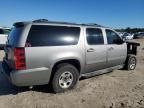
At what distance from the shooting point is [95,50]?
6207mm

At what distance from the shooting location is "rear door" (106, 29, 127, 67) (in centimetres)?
687

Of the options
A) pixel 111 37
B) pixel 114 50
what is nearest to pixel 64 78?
pixel 114 50

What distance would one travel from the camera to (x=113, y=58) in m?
7.07

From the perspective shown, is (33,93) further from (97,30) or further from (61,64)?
(97,30)

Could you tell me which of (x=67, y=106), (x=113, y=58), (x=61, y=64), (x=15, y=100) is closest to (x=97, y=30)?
(x=113, y=58)

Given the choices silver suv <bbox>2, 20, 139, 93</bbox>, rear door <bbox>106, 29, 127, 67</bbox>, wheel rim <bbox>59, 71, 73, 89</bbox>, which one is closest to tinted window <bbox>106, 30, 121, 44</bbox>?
rear door <bbox>106, 29, 127, 67</bbox>

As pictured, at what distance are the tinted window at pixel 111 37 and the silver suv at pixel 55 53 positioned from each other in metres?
0.13

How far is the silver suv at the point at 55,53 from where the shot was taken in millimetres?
4788

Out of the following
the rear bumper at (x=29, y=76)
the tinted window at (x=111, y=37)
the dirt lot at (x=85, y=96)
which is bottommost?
the dirt lot at (x=85, y=96)

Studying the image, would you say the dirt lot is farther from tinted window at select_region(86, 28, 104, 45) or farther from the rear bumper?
tinted window at select_region(86, 28, 104, 45)

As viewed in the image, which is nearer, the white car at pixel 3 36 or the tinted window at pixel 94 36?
the tinted window at pixel 94 36

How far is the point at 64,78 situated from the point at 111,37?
2567mm

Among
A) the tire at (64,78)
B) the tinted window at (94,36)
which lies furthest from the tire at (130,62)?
the tire at (64,78)

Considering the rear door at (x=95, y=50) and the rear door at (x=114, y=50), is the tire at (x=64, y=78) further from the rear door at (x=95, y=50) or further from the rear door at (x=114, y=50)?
the rear door at (x=114, y=50)
